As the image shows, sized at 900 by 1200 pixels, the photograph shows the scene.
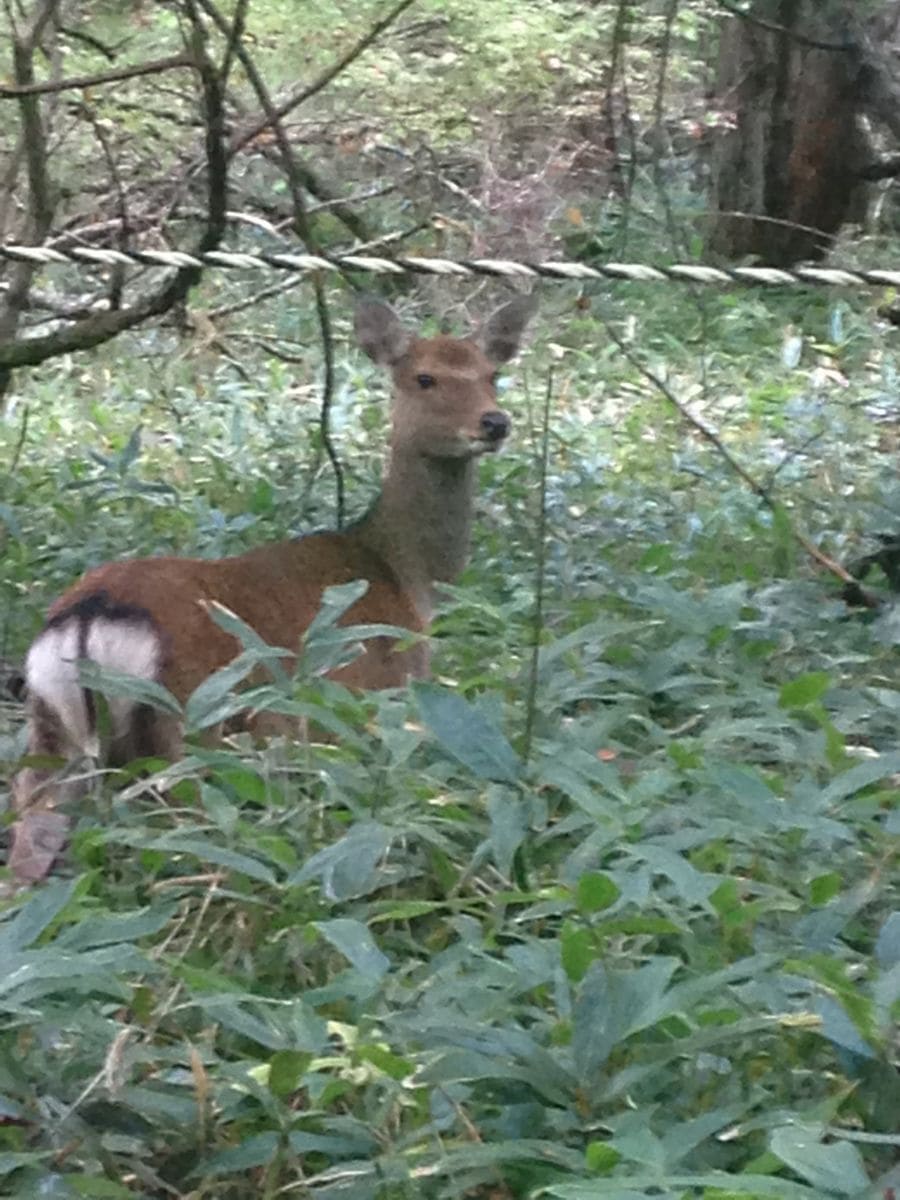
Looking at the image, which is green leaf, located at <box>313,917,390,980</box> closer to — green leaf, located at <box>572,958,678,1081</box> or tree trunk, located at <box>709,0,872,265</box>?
green leaf, located at <box>572,958,678,1081</box>

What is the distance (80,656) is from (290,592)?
0.82 meters

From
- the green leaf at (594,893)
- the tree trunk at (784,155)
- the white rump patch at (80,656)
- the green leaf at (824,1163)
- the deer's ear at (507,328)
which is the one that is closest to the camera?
the green leaf at (824,1163)

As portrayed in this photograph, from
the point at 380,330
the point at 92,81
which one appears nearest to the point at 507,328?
the point at 380,330

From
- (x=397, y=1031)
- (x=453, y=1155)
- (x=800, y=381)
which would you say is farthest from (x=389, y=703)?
(x=800, y=381)

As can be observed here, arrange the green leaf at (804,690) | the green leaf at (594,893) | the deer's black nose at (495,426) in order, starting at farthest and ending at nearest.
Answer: the deer's black nose at (495,426) < the green leaf at (804,690) < the green leaf at (594,893)

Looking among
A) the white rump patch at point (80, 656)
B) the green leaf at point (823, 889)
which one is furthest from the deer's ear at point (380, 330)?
the green leaf at point (823, 889)

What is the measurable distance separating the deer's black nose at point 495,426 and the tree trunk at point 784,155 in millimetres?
5208

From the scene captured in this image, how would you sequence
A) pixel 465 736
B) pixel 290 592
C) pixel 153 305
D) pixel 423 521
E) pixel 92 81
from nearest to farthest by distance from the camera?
pixel 465 736 < pixel 290 592 < pixel 92 81 < pixel 423 521 < pixel 153 305

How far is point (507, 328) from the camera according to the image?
6000mm

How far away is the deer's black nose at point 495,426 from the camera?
547 cm

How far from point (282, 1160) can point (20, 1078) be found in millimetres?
343

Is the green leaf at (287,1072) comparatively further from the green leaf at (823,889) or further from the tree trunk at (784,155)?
the tree trunk at (784,155)

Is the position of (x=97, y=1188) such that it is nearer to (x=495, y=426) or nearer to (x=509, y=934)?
(x=509, y=934)

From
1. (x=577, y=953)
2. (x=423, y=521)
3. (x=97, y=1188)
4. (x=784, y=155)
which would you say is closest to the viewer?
(x=97, y=1188)
